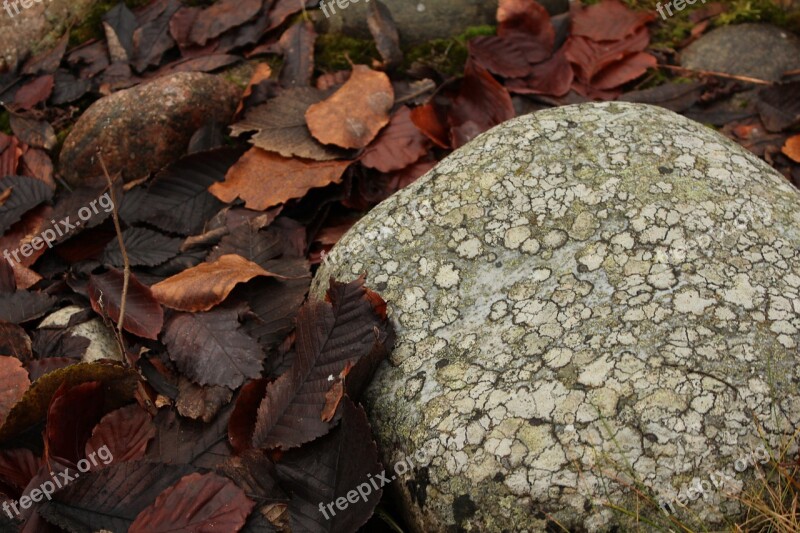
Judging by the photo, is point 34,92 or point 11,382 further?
point 34,92

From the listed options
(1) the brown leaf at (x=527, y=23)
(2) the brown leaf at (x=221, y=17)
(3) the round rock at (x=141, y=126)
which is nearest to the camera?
(3) the round rock at (x=141, y=126)

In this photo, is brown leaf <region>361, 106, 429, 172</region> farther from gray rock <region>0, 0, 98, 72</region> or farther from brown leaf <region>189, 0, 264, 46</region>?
gray rock <region>0, 0, 98, 72</region>

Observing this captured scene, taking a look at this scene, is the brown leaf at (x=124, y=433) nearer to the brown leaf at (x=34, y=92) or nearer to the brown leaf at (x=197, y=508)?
the brown leaf at (x=197, y=508)

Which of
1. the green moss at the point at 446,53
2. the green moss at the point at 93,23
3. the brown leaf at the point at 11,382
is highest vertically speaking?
the green moss at the point at 93,23

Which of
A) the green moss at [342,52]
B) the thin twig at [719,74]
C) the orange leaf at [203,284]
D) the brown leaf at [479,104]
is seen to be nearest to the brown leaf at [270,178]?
the orange leaf at [203,284]

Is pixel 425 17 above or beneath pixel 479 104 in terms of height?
above

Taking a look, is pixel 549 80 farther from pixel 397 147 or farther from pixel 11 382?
pixel 11 382

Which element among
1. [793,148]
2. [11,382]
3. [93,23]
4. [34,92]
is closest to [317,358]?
[11,382]
